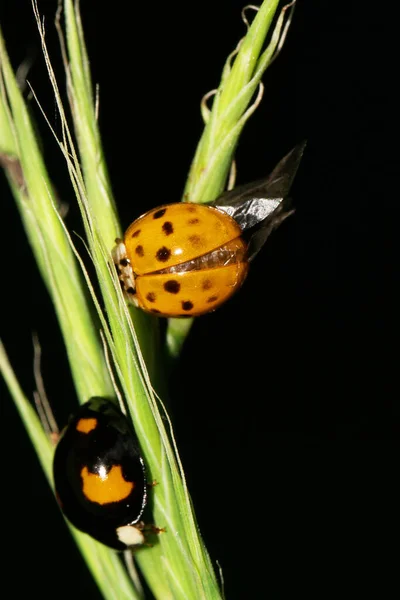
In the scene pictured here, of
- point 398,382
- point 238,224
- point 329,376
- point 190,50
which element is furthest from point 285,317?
point 238,224

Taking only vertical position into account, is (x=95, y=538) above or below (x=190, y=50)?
below

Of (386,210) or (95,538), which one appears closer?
(95,538)

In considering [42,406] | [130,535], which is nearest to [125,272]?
[42,406]

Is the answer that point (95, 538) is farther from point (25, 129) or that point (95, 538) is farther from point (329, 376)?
point (329, 376)

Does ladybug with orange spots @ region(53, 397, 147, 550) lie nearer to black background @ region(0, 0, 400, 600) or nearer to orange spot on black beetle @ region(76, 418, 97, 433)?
orange spot on black beetle @ region(76, 418, 97, 433)

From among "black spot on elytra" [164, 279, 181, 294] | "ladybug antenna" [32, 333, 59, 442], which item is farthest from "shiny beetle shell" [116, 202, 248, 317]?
"ladybug antenna" [32, 333, 59, 442]

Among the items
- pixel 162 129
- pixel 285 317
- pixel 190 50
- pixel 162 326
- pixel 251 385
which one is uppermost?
pixel 190 50

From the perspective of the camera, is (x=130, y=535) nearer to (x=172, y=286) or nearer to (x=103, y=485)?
(x=103, y=485)
